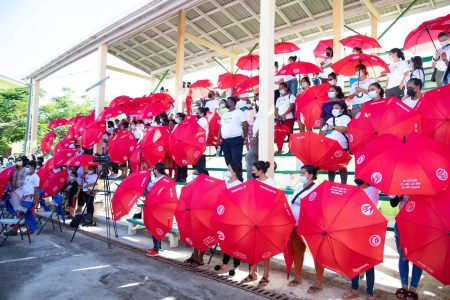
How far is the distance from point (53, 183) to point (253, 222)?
28.1 feet

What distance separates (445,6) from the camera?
11.2 metres

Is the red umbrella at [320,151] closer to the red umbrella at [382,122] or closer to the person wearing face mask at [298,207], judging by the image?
the red umbrella at [382,122]

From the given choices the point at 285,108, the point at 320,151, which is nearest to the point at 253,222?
the point at 320,151

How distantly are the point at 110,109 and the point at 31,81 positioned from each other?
9183mm

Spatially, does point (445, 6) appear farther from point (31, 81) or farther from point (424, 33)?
point (31, 81)

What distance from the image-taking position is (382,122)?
5395mm

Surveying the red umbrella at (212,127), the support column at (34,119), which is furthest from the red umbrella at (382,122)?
the support column at (34,119)

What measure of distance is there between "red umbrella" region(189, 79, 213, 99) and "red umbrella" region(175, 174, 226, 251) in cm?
753

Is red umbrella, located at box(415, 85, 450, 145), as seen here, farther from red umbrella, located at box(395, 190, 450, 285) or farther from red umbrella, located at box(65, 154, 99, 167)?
red umbrella, located at box(65, 154, 99, 167)

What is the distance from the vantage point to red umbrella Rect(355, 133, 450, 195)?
3920 mm

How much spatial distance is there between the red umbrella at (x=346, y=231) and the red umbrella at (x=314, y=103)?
354 centimetres

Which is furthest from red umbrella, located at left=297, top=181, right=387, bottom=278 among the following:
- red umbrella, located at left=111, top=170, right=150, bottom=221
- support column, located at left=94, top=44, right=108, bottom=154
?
support column, located at left=94, top=44, right=108, bottom=154

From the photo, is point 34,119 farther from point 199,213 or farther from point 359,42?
point 359,42

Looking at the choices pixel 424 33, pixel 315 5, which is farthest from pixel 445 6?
pixel 424 33
